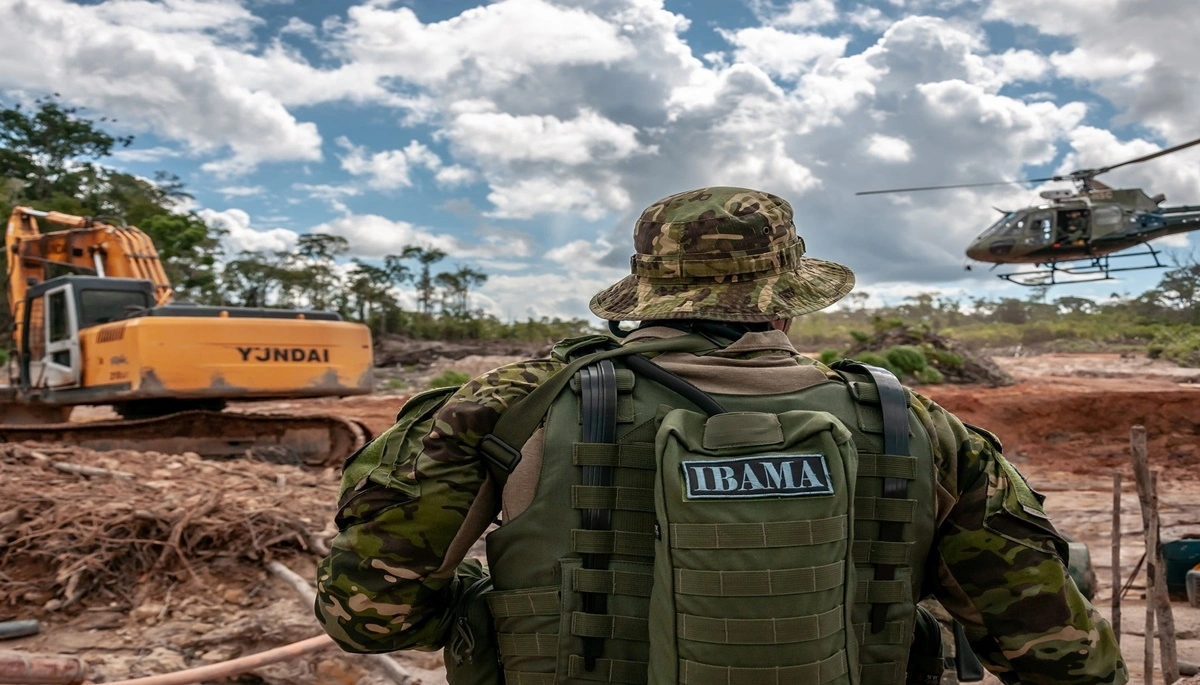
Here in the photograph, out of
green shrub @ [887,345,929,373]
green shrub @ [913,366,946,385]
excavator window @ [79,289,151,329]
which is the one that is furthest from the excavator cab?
green shrub @ [913,366,946,385]

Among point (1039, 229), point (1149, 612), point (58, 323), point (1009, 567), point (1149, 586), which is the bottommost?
point (1149, 612)

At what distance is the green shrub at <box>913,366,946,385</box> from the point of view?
17.8 metres

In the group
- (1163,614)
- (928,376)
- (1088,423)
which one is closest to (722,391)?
(1163,614)

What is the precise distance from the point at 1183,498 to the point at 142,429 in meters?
10.3

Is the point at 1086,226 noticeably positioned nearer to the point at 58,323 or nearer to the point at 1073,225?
the point at 1073,225

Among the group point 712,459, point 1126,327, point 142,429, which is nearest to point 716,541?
point 712,459

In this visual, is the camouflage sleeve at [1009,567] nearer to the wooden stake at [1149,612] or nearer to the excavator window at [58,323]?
the wooden stake at [1149,612]

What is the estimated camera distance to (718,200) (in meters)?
1.88

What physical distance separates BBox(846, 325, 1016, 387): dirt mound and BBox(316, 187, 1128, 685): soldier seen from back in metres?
17.2

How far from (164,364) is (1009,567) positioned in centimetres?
844

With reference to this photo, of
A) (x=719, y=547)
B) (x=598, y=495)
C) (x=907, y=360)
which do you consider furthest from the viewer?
(x=907, y=360)

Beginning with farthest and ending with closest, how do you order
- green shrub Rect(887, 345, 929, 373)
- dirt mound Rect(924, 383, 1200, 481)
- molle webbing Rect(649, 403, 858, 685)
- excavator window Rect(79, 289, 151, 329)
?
green shrub Rect(887, 345, 929, 373) → dirt mound Rect(924, 383, 1200, 481) → excavator window Rect(79, 289, 151, 329) → molle webbing Rect(649, 403, 858, 685)

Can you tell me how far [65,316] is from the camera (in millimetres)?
9609

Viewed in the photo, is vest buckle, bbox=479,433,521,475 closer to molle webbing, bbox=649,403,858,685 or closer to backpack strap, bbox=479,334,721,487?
backpack strap, bbox=479,334,721,487
